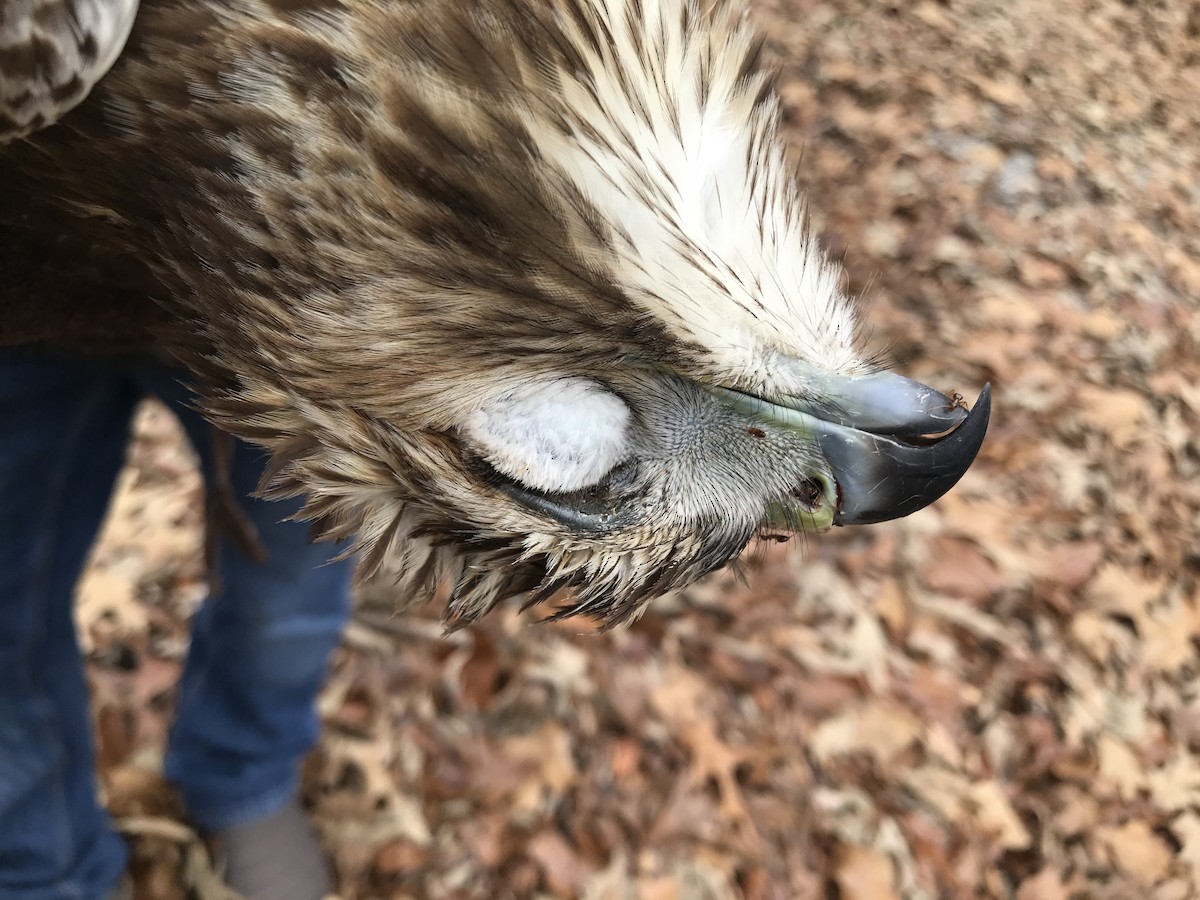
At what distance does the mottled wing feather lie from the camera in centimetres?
80

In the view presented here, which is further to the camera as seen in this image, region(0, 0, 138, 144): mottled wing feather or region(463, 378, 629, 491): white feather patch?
region(463, 378, 629, 491): white feather patch

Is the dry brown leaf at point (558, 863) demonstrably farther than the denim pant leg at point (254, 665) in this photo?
Yes

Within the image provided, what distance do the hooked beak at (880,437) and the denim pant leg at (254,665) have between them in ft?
3.30

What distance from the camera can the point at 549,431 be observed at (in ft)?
3.26

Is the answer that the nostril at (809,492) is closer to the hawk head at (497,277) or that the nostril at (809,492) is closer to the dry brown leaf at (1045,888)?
the hawk head at (497,277)

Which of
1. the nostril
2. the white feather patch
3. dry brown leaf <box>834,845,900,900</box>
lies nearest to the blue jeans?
the white feather patch

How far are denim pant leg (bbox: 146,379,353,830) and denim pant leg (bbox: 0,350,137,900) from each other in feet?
0.55

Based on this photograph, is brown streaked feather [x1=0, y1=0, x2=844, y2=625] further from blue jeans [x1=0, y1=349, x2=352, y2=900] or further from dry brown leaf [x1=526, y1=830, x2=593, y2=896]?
dry brown leaf [x1=526, y1=830, x2=593, y2=896]

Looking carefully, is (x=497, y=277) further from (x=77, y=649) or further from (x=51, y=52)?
(x=77, y=649)

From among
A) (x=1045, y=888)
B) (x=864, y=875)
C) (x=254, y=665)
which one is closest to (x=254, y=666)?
(x=254, y=665)

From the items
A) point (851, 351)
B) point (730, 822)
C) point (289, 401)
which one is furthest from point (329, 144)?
point (730, 822)

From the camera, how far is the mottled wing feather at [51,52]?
799mm

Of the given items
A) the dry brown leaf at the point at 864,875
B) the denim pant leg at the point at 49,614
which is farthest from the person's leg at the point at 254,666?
the dry brown leaf at the point at 864,875

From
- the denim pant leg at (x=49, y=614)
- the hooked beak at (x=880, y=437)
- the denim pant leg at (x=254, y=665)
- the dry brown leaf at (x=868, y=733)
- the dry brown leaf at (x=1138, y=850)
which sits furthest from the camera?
the dry brown leaf at (x=868, y=733)
